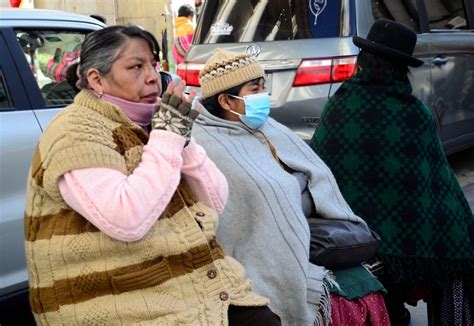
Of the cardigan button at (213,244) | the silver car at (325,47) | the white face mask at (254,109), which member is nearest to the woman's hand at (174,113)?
the cardigan button at (213,244)

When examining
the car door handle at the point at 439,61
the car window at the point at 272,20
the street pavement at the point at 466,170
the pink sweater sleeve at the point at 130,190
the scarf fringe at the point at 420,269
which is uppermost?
the pink sweater sleeve at the point at 130,190

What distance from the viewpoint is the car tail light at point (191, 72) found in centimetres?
626

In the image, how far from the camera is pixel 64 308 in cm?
210

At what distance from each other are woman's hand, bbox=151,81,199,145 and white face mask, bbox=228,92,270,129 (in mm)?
881

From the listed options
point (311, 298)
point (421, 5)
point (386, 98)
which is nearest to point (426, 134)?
point (386, 98)

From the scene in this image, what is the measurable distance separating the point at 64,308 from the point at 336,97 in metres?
1.70

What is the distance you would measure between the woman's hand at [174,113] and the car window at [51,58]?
1918 mm

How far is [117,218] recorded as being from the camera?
2.03m

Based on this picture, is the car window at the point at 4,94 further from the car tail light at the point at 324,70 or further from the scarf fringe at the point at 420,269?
the car tail light at the point at 324,70

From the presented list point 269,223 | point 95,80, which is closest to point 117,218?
point 95,80

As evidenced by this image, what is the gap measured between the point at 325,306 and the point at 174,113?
3.36 ft

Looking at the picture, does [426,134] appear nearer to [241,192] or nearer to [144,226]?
[241,192]

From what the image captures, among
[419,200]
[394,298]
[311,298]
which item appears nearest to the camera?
[311,298]

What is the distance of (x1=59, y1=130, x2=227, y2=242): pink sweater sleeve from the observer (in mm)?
2025
